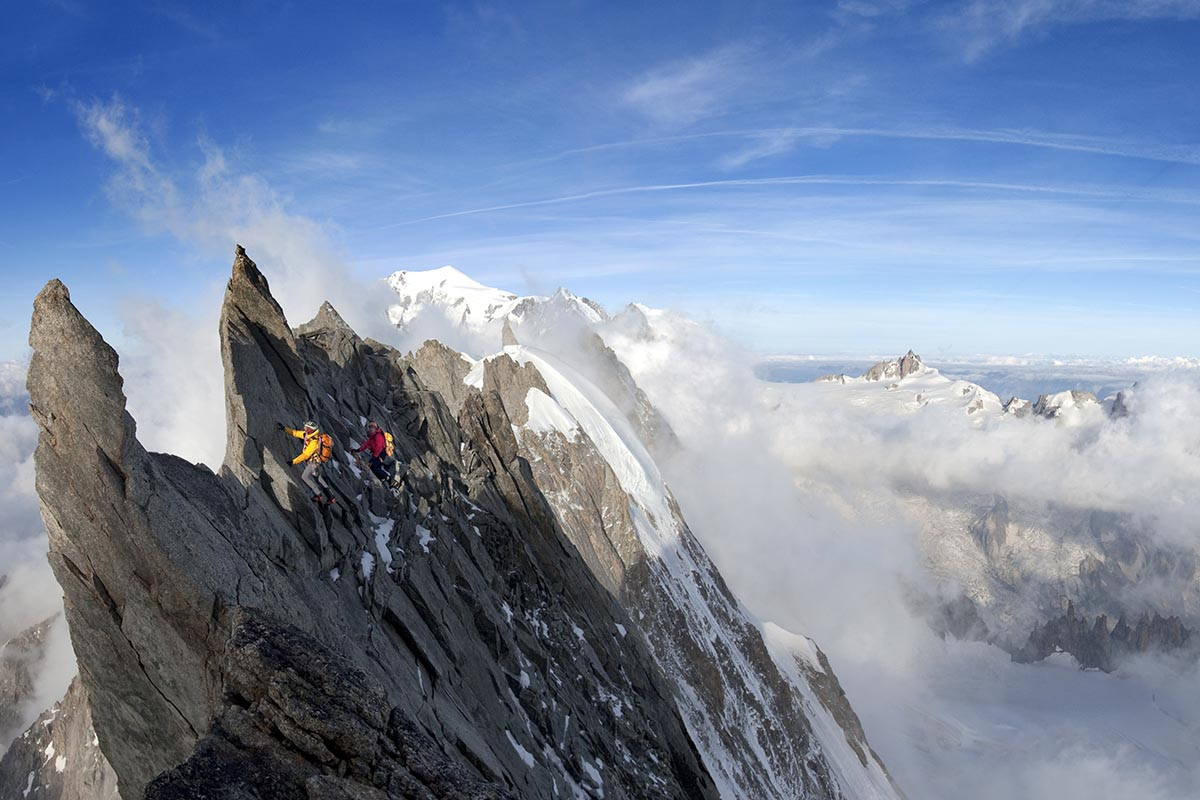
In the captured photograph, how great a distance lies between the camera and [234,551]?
567 inches

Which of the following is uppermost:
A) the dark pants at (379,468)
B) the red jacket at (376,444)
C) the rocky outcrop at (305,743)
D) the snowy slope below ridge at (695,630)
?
the red jacket at (376,444)

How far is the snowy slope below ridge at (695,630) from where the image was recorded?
57.1 meters

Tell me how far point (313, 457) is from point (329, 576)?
3.74 metres

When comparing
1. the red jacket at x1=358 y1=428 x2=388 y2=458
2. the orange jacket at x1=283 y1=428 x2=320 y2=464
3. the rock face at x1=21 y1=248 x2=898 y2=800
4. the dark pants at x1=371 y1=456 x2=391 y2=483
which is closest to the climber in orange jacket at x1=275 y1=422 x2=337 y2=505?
the orange jacket at x1=283 y1=428 x2=320 y2=464

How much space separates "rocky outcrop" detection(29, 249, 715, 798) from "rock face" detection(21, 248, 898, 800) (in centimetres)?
7

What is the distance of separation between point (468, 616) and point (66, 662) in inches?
3074

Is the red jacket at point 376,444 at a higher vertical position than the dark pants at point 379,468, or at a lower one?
higher

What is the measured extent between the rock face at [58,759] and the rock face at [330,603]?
1761 centimetres

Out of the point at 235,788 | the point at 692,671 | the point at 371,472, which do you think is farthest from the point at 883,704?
the point at 235,788

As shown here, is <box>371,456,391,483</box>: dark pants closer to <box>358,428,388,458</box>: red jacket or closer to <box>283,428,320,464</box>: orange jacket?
<box>358,428,388,458</box>: red jacket

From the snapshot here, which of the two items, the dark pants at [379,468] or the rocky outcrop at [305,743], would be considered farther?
the dark pants at [379,468]

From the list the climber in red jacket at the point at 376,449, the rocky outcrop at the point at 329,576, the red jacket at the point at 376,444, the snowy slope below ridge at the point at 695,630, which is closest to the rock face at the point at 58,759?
the rocky outcrop at the point at 329,576

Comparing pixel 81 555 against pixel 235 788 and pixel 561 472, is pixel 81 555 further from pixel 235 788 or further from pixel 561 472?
pixel 561 472

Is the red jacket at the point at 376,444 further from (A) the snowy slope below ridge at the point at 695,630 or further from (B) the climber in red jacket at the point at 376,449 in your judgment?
(A) the snowy slope below ridge at the point at 695,630
